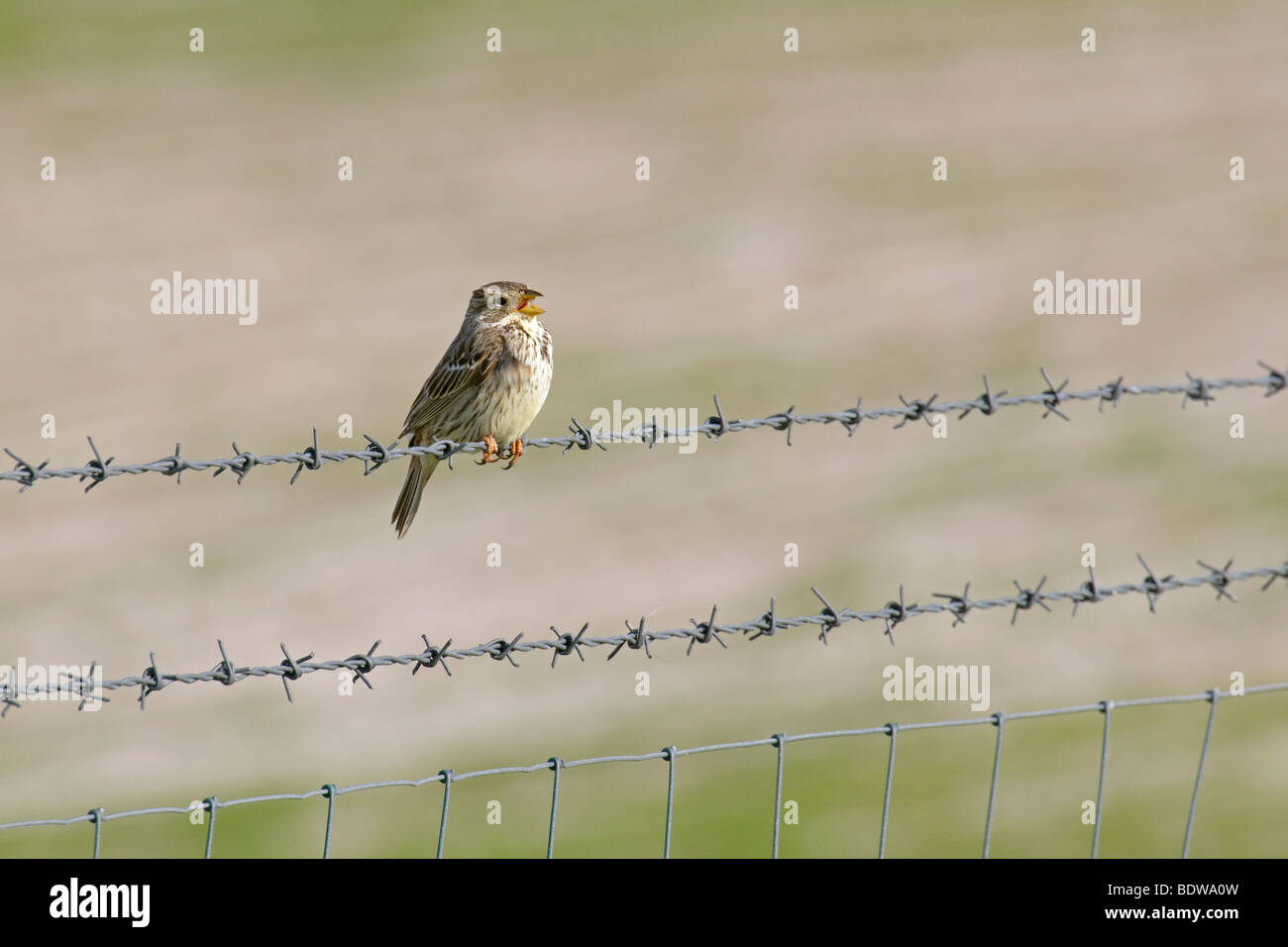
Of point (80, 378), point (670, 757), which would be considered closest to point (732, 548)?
point (80, 378)

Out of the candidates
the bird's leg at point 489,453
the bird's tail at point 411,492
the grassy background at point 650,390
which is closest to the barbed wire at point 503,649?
the bird's leg at point 489,453

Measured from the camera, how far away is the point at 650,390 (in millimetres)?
20281

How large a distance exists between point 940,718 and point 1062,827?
1.52m

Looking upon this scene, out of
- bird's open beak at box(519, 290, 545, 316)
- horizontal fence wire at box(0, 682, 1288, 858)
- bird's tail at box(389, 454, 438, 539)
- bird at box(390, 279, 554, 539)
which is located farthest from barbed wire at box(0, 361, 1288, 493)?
bird's open beak at box(519, 290, 545, 316)

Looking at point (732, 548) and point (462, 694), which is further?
point (732, 548)

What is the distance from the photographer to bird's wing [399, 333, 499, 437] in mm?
9062

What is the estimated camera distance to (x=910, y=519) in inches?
687

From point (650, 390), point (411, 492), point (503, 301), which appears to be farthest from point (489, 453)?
point (650, 390)

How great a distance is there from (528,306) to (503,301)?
126 mm

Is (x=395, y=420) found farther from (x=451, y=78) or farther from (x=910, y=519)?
(x=451, y=78)

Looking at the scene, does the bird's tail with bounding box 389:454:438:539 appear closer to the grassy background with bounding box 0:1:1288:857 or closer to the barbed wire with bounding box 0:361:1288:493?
the barbed wire with bounding box 0:361:1288:493

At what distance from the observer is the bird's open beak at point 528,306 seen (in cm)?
930

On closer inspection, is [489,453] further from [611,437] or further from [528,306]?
[611,437]

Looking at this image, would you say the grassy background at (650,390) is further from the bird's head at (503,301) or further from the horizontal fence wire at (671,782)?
the horizontal fence wire at (671,782)
